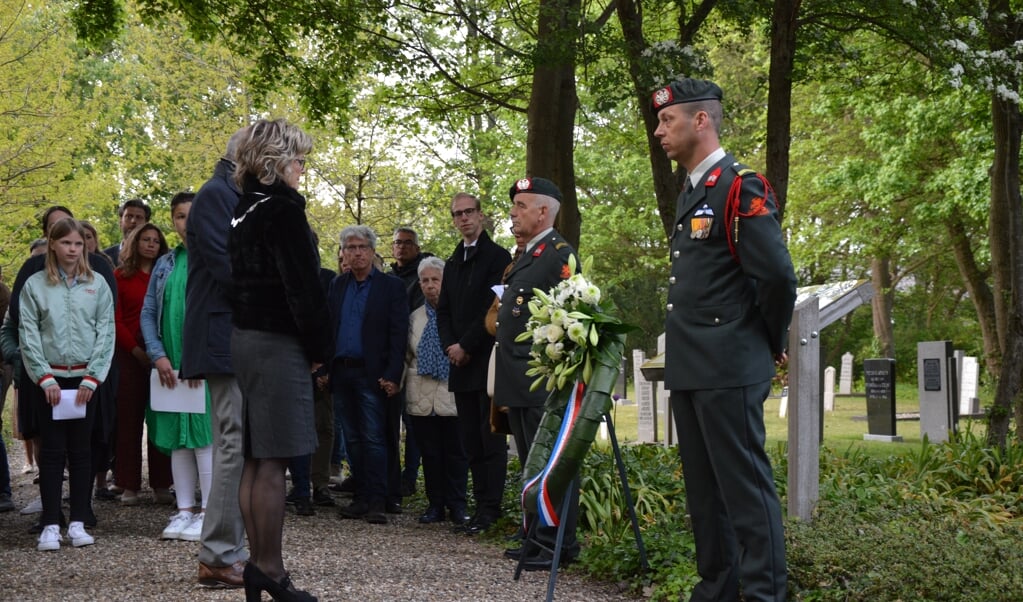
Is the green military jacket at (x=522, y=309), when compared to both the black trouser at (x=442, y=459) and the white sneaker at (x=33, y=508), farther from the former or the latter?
the white sneaker at (x=33, y=508)

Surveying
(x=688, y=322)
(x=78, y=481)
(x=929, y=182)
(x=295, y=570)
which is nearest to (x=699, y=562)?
(x=688, y=322)

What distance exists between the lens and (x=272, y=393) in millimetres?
4656

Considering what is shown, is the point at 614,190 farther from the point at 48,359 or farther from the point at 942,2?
the point at 48,359

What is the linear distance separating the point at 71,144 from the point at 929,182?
57.4 feet

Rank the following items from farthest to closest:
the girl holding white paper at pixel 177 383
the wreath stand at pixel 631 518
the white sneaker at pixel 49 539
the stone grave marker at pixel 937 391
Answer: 1. the stone grave marker at pixel 937 391
2. the girl holding white paper at pixel 177 383
3. the white sneaker at pixel 49 539
4. the wreath stand at pixel 631 518

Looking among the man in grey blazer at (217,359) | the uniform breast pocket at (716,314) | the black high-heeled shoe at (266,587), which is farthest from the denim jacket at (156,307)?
the uniform breast pocket at (716,314)

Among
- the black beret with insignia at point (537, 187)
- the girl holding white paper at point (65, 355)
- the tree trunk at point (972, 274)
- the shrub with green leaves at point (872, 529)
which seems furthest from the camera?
the tree trunk at point (972, 274)

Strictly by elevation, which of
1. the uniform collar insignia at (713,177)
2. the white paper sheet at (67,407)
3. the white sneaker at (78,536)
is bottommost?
the white sneaker at (78,536)

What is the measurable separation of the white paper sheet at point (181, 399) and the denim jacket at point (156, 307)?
215 millimetres

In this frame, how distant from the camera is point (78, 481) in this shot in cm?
684

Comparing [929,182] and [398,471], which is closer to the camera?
[398,471]

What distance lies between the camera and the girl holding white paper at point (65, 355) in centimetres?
664

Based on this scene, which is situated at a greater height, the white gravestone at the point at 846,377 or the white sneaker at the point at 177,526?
the white gravestone at the point at 846,377

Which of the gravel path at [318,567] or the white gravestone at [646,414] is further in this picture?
the white gravestone at [646,414]
